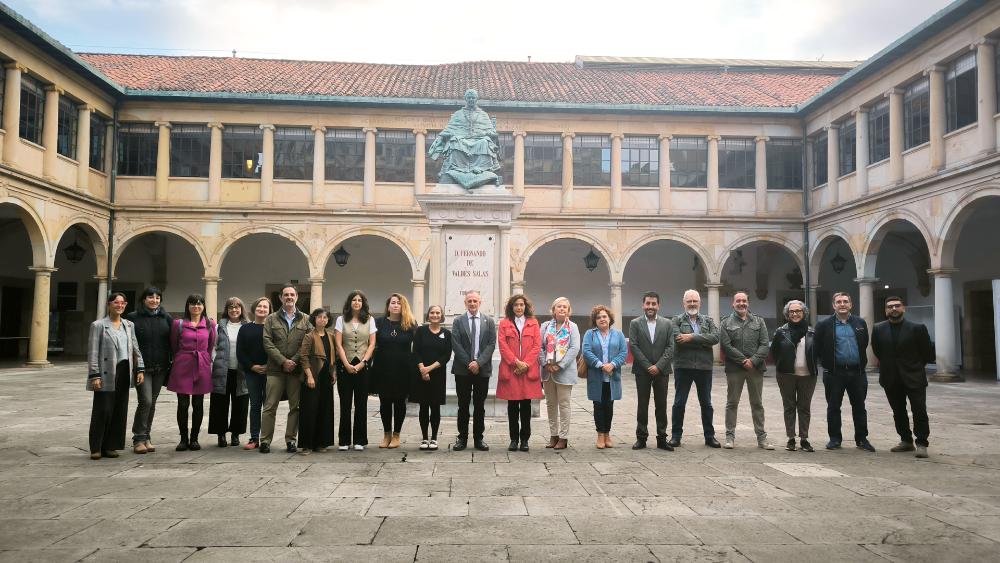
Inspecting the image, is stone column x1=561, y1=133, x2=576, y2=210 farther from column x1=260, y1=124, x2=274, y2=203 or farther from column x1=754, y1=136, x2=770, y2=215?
column x1=260, y1=124, x2=274, y2=203

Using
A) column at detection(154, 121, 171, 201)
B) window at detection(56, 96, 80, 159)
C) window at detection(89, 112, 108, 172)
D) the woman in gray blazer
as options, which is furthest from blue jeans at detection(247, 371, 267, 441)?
window at detection(89, 112, 108, 172)

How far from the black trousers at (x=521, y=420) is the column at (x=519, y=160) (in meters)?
14.3

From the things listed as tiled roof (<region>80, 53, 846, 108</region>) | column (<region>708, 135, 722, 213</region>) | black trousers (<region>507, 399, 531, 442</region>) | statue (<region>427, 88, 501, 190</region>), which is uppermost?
tiled roof (<region>80, 53, 846, 108</region>)

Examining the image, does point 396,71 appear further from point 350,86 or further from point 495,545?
point 495,545

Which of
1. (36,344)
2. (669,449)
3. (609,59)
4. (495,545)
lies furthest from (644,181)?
(495,545)

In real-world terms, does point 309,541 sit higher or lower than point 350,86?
lower

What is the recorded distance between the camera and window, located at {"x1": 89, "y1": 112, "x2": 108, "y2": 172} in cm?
1921

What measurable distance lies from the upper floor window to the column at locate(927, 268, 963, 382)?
7.97 m

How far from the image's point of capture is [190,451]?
654cm

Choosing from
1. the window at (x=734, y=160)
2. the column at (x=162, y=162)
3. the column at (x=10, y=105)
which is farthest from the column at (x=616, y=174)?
the column at (x=10, y=105)

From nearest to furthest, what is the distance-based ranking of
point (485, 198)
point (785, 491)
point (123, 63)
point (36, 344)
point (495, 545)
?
1. point (495, 545)
2. point (785, 491)
3. point (485, 198)
4. point (36, 344)
5. point (123, 63)

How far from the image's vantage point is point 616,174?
2069cm

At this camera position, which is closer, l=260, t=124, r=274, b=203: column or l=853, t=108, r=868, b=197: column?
l=853, t=108, r=868, b=197: column

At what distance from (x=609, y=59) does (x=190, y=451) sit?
24086mm
